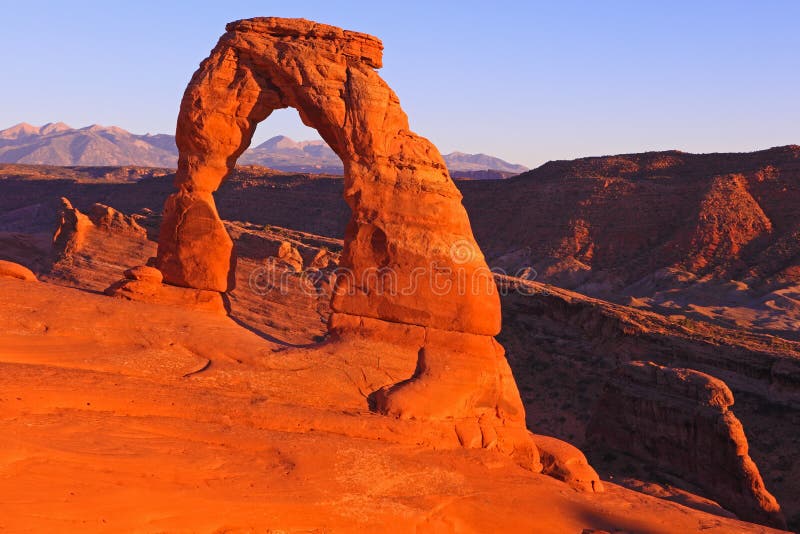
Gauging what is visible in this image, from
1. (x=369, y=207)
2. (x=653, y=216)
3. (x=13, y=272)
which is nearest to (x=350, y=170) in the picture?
(x=369, y=207)

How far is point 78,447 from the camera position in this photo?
884 cm

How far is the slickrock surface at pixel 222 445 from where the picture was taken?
8422mm

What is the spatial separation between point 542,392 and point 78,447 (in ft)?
67.3

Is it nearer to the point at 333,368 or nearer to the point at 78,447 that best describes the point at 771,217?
the point at 333,368

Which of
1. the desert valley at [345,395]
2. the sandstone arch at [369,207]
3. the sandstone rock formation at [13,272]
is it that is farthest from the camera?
the sandstone rock formation at [13,272]

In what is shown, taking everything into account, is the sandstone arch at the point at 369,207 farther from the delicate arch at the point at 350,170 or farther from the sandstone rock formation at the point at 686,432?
the sandstone rock formation at the point at 686,432

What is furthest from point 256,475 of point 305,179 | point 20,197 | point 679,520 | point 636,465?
point 20,197

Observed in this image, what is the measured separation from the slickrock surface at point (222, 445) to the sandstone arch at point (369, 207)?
0.77 metres

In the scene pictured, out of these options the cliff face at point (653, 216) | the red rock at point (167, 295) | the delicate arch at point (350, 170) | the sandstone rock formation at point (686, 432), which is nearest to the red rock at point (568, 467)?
the delicate arch at point (350, 170)

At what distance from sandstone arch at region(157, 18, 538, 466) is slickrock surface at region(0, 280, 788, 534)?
0.77 meters

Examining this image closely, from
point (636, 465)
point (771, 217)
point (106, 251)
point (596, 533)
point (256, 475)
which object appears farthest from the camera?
point (771, 217)

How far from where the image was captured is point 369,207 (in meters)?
13.7

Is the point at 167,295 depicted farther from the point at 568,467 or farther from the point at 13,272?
the point at 568,467

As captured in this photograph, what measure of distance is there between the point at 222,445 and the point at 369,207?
5203 millimetres
